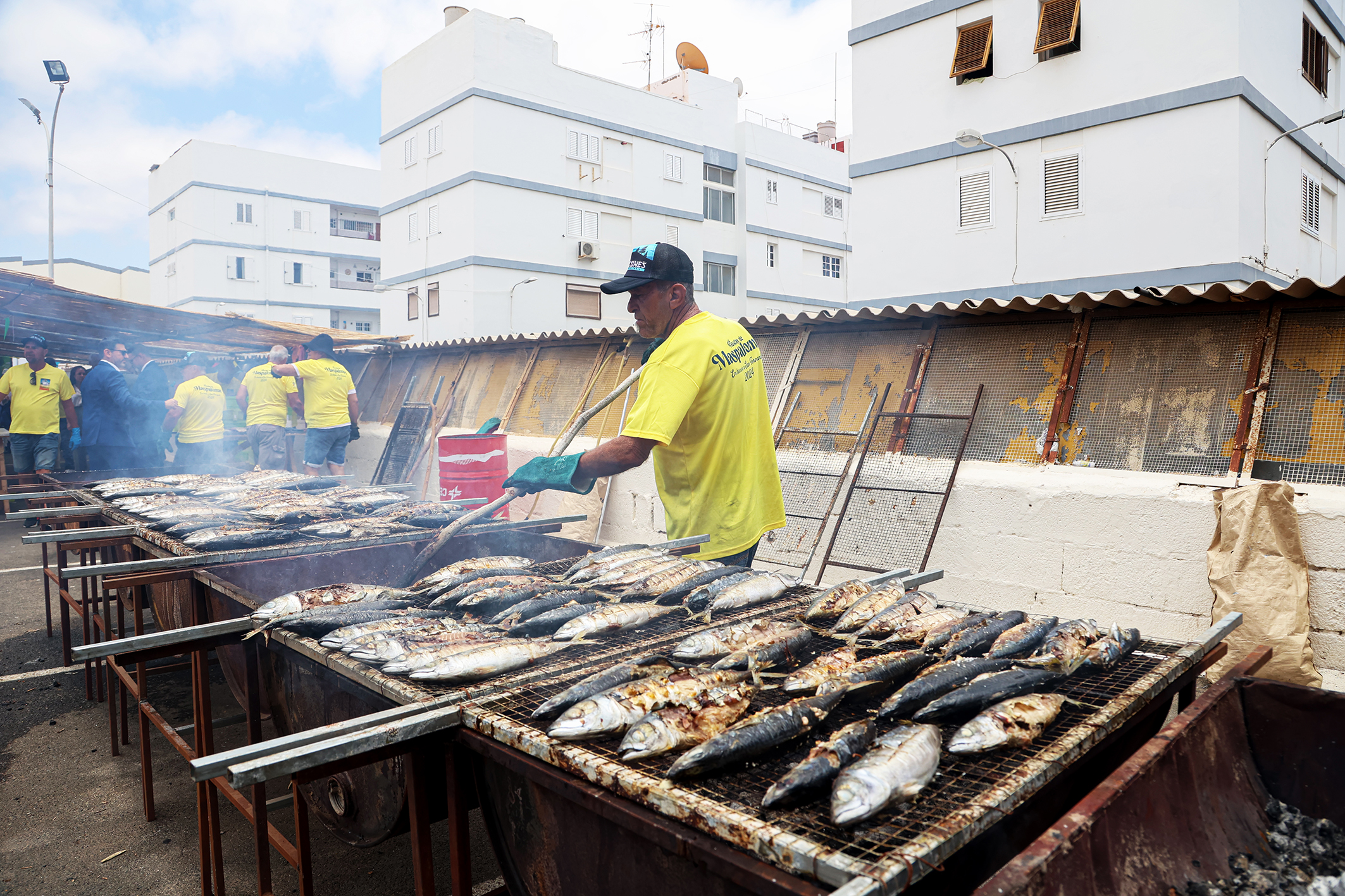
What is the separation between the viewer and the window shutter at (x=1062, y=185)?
14938 millimetres

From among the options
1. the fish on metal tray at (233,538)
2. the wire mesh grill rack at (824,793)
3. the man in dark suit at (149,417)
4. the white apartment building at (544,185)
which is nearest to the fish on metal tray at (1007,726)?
the wire mesh grill rack at (824,793)

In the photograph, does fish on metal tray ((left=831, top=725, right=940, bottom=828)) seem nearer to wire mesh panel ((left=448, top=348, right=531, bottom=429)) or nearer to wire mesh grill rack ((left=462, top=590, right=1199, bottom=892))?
wire mesh grill rack ((left=462, top=590, right=1199, bottom=892))

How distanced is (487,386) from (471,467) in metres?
4.31

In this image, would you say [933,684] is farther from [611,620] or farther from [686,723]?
[611,620]

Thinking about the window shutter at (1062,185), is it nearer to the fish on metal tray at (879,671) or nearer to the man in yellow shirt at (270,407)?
the man in yellow shirt at (270,407)

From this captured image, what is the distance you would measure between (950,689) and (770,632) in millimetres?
663

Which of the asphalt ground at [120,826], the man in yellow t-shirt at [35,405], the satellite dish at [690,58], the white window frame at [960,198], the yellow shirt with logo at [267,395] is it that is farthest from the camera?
the satellite dish at [690,58]

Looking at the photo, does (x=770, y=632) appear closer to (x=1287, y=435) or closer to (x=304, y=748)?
(x=304, y=748)

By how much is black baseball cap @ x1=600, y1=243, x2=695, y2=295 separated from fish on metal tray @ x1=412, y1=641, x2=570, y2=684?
1873 mm

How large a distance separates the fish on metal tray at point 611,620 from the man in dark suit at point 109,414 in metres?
10.1

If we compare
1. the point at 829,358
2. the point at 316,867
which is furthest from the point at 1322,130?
the point at 316,867

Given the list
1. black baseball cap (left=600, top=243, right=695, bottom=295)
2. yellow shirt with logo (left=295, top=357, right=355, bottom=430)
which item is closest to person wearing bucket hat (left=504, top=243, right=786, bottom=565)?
black baseball cap (left=600, top=243, right=695, bottom=295)

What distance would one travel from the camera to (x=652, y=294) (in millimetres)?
3785

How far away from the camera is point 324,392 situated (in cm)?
1097
